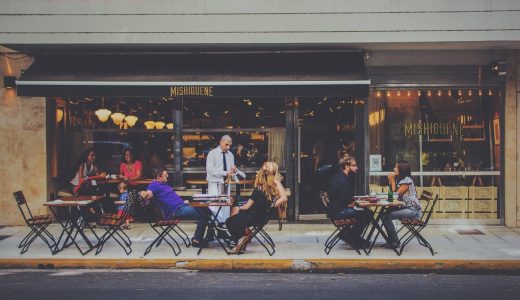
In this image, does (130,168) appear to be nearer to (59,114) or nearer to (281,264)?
(59,114)

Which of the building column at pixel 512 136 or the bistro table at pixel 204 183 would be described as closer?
the building column at pixel 512 136

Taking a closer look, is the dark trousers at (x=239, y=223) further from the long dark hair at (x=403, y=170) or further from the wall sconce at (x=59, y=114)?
the wall sconce at (x=59, y=114)

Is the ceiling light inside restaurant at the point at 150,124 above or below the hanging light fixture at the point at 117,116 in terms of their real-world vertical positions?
below

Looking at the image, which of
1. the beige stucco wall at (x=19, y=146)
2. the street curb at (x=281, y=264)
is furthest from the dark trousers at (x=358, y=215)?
the beige stucco wall at (x=19, y=146)

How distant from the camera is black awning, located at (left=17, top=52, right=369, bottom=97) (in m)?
11.1

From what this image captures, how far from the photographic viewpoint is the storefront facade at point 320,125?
1227cm

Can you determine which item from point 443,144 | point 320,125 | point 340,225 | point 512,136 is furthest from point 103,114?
point 512,136

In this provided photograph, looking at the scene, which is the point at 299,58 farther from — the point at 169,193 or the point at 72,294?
the point at 72,294

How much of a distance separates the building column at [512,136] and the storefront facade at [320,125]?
2 centimetres

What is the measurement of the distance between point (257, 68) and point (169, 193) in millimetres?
3212

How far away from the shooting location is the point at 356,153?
12.8 metres

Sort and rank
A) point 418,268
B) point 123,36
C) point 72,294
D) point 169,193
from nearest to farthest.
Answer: point 72,294, point 418,268, point 169,193, point 123,36

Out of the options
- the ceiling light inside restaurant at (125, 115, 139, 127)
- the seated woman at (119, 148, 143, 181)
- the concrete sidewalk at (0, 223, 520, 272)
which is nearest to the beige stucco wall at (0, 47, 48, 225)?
the seated woman at (119, 148, 143, 181)

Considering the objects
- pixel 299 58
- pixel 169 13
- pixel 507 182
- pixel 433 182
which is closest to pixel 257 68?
pixel 299 58
